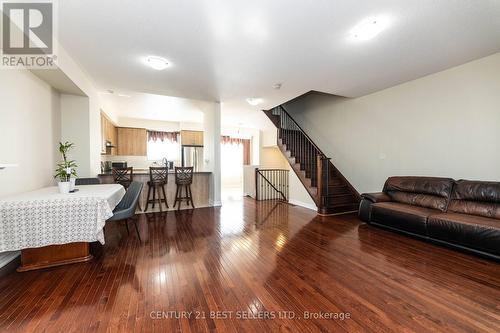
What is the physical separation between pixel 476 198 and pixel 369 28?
114 inches

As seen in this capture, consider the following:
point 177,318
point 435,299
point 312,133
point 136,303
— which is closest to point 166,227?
point 136,303

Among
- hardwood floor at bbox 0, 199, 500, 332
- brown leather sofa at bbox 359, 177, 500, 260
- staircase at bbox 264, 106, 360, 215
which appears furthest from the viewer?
staircase at bbox 264, 106, 360, 215

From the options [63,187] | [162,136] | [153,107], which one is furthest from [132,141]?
[63,187]

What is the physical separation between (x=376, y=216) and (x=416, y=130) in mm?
1964

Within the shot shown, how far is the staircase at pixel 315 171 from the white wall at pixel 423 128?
0.36 metres

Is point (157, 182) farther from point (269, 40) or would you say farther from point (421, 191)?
point (421, 191)

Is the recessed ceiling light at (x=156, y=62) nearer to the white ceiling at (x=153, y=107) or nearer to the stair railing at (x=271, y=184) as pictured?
the white ceiling at (x=153, y=107)

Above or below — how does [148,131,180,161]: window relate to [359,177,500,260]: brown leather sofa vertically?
above

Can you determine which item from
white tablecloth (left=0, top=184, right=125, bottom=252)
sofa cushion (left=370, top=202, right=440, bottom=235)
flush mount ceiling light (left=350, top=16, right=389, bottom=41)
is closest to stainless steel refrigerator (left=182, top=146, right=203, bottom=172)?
white tablecloth (left=0, top=184, right=125, bottom=252)

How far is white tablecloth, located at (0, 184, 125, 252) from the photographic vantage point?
2.09 m

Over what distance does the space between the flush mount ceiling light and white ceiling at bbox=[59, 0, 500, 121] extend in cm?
7

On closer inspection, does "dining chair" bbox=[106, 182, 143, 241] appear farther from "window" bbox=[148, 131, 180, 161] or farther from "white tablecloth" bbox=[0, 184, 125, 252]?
"window" bbox=[148, 131, 180, 161]

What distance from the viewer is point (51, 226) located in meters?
2.22

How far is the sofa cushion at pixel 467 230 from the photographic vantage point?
2.43 meters
